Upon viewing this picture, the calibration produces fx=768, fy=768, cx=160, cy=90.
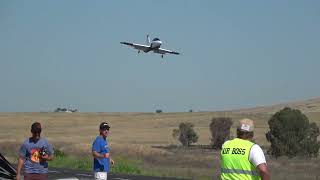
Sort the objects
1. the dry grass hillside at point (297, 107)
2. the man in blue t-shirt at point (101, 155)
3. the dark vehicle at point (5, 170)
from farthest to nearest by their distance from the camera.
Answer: the dry grass hillside at point (297, 107) < the man in blue t-shirt at point (101, 155) < the dark vehicle at point (5, 170)

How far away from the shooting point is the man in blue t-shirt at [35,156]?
10.7 metres

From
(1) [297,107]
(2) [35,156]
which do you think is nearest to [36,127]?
(2) [35,156]

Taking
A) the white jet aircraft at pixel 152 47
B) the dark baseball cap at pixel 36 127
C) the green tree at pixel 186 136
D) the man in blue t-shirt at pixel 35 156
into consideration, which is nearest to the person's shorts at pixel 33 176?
the man in blue t-shirt at pixel 35 156

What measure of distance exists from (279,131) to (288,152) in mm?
1840

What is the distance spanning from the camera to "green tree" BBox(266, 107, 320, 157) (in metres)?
61.4

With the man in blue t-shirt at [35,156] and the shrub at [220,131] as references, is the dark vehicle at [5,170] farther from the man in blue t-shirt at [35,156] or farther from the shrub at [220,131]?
the shrub at [220,131]

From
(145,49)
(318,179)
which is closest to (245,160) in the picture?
(318,179)

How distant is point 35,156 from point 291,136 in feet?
170

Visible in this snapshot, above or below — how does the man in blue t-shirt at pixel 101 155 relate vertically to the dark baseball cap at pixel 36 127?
below

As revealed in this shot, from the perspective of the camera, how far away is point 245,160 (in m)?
6.97

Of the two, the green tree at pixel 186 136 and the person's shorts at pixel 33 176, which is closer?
the person's shorts at pixel 33 176

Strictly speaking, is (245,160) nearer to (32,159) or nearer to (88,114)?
(32,159)

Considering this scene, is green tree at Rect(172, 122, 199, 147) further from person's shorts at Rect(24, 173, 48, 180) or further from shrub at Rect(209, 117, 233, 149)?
person's shorts at Rect(24, 173, 48, 180)

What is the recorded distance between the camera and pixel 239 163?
22.9 feet
